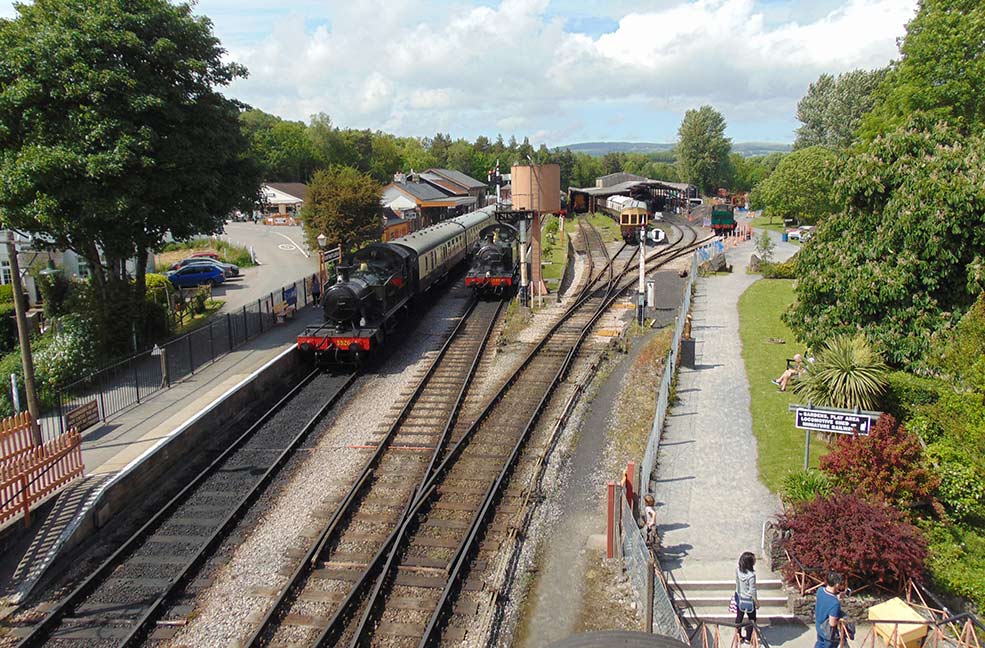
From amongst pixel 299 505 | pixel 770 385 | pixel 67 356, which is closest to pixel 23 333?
pixel 299 505

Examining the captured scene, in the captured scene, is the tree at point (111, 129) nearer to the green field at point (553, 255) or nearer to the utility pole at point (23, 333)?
the utility pole at point (23, 333)

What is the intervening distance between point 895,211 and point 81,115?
2115 centimetres

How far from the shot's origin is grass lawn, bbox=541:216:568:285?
37.5 m

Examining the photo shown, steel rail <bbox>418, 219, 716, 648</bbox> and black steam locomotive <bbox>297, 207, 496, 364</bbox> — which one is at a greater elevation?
black steam locomotive <bbox>297, 207, 496, 364</bbox>

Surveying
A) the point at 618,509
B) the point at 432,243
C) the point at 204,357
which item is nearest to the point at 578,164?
the point at 432,243

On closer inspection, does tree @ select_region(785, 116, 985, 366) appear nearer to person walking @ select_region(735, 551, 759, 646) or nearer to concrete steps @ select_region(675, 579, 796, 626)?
concrete steps @ select_region(675, 579, 796, 626)

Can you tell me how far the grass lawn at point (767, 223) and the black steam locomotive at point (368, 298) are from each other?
1654 inches

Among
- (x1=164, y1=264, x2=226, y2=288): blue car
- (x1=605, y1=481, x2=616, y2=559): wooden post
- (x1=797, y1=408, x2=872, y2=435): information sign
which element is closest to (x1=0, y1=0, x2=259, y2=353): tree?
(x1=164, y1=264, x2=226, y2=288): blue car

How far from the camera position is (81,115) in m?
20.0

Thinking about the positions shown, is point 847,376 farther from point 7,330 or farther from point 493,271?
point 7,330

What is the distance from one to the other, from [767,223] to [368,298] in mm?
54453

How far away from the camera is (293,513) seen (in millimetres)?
13570

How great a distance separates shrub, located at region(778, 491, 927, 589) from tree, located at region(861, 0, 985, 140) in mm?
19980

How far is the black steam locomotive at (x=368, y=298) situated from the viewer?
21.4 meters
